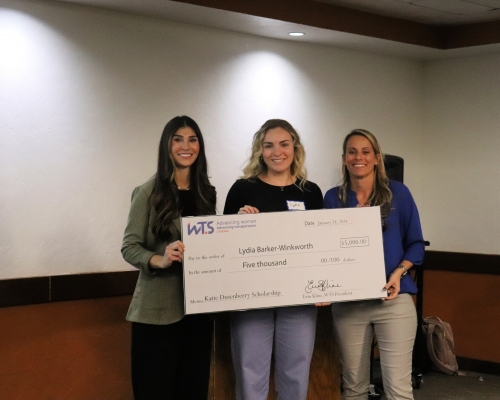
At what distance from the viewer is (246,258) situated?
3.11 m

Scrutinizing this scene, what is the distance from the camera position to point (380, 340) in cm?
326

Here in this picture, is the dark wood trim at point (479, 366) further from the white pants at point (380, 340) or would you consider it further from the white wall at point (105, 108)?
the white pants at point (380, 340)

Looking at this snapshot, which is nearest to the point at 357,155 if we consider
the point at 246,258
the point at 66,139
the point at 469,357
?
the point at 246,258

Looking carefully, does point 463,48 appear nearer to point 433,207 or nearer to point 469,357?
point 433,207

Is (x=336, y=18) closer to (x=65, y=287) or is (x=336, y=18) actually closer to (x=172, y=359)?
(x=65, y=287)

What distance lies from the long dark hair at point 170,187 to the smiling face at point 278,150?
0.95 feet

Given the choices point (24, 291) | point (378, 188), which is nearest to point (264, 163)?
point (378, 188)

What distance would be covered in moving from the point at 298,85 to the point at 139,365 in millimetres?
2908

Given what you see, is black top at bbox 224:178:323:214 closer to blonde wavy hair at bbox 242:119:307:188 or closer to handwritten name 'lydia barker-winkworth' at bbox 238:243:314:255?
blonde wavy hair at bbox 242:119:307:188

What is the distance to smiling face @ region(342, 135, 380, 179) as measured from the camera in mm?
3277

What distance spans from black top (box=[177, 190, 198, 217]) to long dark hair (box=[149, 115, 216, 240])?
16 millimetres

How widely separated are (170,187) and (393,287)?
3.66 ft

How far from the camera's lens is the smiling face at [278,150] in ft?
10.3

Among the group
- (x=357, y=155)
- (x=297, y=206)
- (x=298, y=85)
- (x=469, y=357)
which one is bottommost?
(x=469, y=357)
